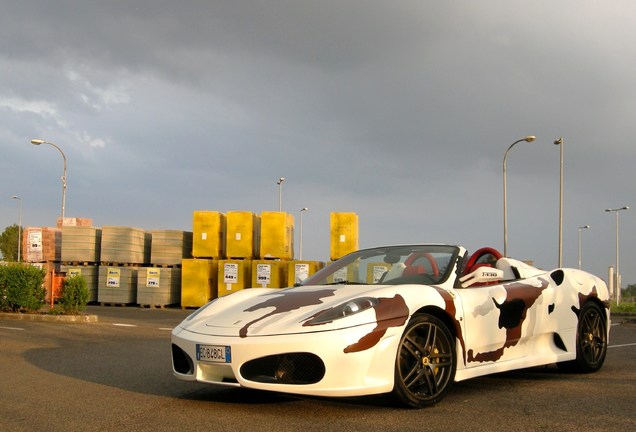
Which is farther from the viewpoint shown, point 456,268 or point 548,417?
point 456,268

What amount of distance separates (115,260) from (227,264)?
13.0 ft

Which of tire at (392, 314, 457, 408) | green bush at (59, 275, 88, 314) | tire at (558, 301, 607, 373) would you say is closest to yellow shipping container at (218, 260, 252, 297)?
green bush at (59, 275, 88, 314)

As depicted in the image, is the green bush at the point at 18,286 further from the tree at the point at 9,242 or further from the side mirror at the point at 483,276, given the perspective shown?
the tree at the point at 9,242

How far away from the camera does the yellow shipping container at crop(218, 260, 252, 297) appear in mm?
21922

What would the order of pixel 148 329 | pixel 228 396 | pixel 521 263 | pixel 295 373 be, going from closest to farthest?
pixel 295 373, pixel 228 396, pixel 521 263, pixel 148 329

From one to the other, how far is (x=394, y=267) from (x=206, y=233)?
16.6 meters

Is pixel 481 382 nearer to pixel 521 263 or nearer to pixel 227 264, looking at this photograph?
pixel 521 263

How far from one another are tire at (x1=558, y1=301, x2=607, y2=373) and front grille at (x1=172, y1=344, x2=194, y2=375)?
3894 mm

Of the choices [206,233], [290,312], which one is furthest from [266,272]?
[290,312]

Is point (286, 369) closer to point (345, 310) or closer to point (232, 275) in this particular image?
point (345, 310)

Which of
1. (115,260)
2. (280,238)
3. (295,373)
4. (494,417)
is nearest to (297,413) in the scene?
(295,373)

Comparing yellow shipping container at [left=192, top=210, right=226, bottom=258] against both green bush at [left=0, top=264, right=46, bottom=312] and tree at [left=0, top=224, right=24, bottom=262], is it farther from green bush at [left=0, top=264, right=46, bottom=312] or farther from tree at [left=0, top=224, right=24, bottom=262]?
tree at [left=0, top=224, right=24, bottom=262]

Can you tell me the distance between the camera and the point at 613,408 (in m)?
4.93

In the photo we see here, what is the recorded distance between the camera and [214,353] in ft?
15.5
